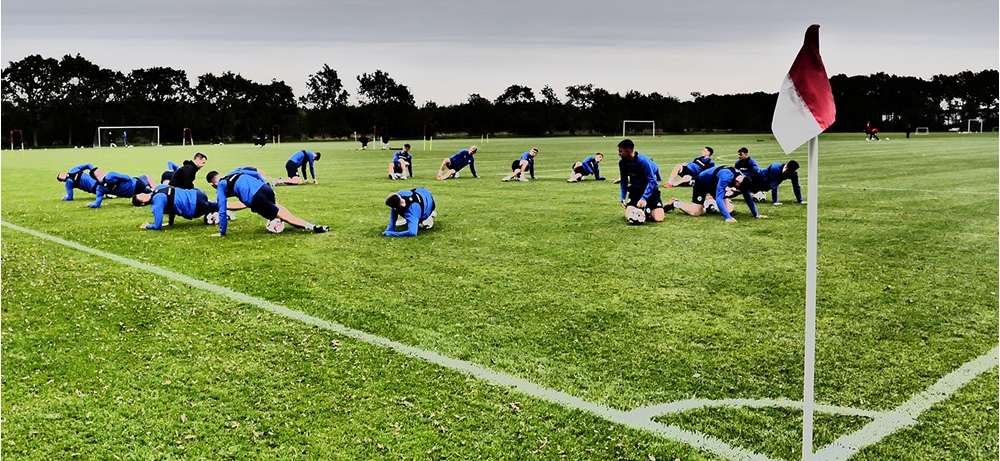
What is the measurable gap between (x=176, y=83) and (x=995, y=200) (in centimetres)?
8660

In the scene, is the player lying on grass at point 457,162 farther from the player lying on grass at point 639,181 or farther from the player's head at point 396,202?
the player's head at point 396,202

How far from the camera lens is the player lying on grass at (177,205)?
11.7m

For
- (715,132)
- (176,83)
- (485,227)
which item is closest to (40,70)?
(176,83)

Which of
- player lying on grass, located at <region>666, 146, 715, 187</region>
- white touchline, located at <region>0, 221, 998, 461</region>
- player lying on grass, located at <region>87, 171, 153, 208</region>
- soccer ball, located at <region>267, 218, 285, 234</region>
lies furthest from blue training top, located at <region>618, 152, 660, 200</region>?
player lying on grass, located at <region>87, 171, 153, 208</region>

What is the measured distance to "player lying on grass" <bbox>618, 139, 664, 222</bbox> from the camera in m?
11.9

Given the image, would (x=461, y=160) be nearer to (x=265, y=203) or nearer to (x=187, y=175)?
(x=187, y=175)

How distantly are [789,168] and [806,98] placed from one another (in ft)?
32.6

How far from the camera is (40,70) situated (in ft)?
254

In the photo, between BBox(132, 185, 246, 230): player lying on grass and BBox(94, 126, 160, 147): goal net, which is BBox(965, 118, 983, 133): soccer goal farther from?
BBox(132, 185, 246, 230): player lying on grass

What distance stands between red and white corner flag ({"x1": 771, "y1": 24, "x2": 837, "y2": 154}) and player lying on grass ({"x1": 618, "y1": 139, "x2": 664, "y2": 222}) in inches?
323

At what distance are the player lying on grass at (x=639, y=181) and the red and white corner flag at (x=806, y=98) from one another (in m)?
8.21

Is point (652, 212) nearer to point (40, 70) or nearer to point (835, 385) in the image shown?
point (835, 385)

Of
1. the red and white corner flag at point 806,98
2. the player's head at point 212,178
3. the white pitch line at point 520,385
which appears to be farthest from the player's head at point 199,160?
the red and white corner flag at point 806,98

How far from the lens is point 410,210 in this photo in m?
11.0
